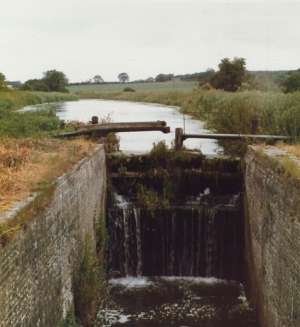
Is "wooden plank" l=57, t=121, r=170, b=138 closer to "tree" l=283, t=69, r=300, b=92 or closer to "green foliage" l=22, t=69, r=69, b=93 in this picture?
"tree" l=283, t=69, r=300, b=92

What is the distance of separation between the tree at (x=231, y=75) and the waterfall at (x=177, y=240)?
22.7 m

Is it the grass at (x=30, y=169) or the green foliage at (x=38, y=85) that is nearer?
the grass at (x=30, y=169)

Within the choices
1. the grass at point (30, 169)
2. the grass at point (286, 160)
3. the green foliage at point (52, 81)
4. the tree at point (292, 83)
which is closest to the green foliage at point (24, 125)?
the grass at point (30, 169)

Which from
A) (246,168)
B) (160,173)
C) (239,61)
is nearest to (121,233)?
(160,173)

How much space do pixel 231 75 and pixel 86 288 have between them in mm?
27388

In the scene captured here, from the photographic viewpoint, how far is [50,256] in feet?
23.0

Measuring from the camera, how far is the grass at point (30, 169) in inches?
243

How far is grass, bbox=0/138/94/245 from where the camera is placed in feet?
20.2

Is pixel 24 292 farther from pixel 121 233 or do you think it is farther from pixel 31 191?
pixel 121 233

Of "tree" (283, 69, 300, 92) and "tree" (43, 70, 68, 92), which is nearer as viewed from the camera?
"tree" (283, 69, 300, 92)

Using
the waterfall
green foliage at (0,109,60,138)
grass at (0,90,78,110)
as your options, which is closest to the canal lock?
the waterfall

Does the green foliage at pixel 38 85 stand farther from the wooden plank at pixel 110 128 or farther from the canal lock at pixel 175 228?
the canal lock at pixel 175 228

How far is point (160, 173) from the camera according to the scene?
12.7 metres

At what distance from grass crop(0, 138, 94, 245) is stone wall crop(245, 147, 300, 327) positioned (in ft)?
9.39
